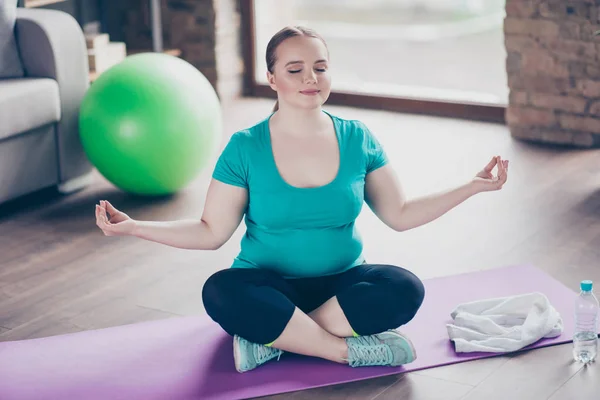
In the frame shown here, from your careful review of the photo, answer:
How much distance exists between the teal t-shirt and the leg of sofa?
5.10 feet

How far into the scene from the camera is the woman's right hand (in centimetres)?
207

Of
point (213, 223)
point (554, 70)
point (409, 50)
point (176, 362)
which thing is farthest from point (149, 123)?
point (409, 50)

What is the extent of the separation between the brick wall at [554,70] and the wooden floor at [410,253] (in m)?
0.11

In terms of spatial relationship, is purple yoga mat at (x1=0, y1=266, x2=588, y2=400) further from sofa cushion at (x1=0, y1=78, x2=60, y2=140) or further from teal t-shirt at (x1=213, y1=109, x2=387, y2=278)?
sofa cushion at (x1=0, y1=78, x2=60, y2=140)

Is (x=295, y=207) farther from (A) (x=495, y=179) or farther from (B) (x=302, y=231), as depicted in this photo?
(A) (x=495, y=179)

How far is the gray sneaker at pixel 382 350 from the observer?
2.19 meters

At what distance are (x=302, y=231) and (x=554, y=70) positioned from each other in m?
2.18

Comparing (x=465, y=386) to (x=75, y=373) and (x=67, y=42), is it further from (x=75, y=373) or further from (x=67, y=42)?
(x=67, y=42)

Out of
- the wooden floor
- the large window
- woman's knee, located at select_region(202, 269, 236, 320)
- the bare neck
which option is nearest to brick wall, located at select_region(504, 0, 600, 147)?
the wooden floor

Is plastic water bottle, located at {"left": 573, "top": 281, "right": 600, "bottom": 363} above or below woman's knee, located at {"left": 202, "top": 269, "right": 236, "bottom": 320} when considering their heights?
below

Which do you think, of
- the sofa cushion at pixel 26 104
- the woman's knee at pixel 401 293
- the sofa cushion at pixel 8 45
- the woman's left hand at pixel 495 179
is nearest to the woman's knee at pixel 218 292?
the woman's knee at pixel 401 293

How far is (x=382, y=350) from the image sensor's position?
2.20 meters

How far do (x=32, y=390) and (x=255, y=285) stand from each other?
0.55 metres

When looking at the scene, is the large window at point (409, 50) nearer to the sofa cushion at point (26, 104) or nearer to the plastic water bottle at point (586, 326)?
the sofa cushion at point (26, 104)
